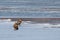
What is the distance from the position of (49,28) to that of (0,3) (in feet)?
4.55

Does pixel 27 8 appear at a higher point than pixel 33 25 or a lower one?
higher

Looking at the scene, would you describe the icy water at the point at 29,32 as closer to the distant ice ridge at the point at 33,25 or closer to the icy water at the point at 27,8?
the distant ice ridge at the point at 33,25

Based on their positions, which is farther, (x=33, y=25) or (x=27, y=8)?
(x=27, y=8)

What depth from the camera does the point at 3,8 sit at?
136 inches

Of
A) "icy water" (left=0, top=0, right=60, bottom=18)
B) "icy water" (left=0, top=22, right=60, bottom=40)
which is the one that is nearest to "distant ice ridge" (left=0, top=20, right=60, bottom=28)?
"icy water" (left=0, top=22, right=60, bottom=40)

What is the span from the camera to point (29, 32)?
7.95 ft

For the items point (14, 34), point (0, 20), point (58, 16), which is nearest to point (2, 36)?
point (14, 34)

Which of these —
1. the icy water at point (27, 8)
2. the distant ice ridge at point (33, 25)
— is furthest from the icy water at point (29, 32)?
the icy water at point (27, 8)

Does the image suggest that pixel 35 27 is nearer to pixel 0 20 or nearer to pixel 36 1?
pixel 0 20

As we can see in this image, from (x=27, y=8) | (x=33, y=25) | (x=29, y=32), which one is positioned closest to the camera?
(x=29, y=32)

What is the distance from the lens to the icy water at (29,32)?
2203 mm

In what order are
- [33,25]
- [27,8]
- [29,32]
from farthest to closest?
1. [27,8]
2. [33,25]
3. [29,32]

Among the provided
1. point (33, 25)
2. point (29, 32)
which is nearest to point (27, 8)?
point (33, 25)

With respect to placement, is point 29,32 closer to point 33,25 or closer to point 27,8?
point 33,25
